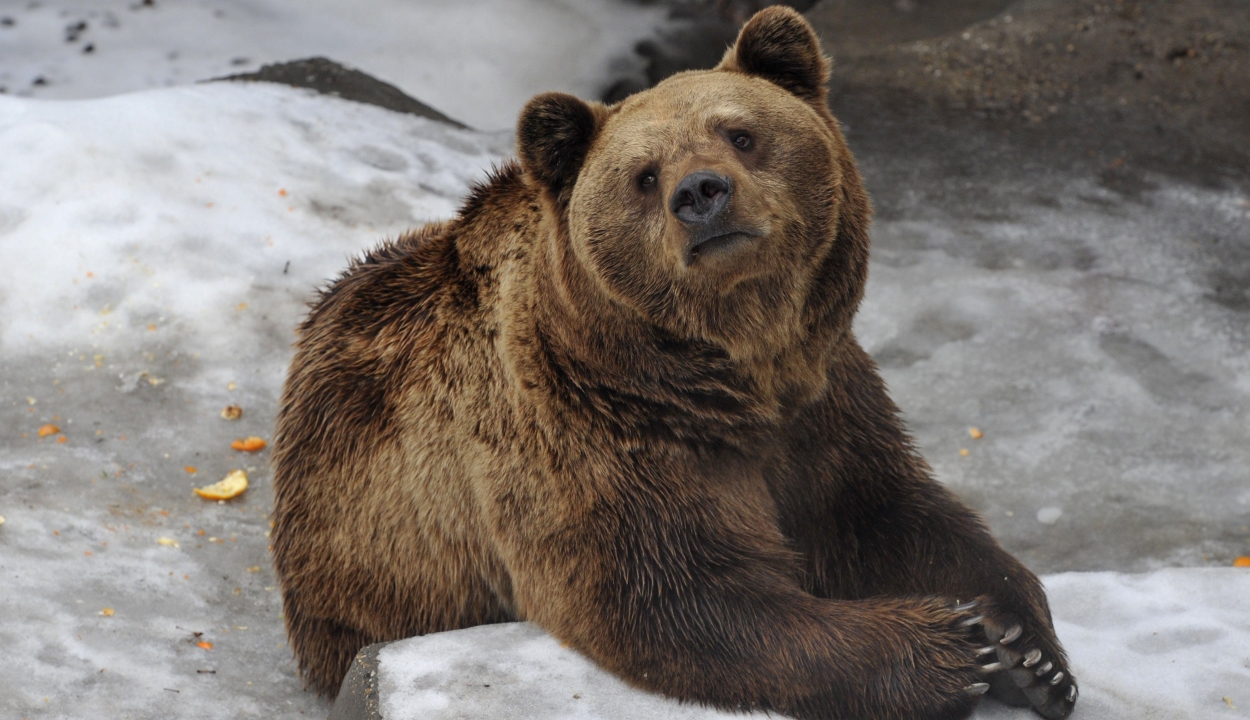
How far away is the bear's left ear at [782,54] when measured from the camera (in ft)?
13.3

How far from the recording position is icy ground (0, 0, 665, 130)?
12508 millimetres

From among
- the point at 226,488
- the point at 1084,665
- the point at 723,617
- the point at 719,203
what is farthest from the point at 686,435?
the point at 226,488

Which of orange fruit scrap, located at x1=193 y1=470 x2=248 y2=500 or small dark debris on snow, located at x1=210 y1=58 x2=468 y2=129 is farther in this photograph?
small dark debris on snow, located at x1=210 y1=58 x2=468 y2=129

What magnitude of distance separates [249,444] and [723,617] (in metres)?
3.39

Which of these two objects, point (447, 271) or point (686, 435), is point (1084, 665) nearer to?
point (686, 435)

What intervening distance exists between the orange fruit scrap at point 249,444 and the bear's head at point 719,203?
9.76ft

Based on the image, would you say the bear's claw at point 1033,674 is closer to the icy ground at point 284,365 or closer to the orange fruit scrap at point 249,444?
the icy ground at point 284,365

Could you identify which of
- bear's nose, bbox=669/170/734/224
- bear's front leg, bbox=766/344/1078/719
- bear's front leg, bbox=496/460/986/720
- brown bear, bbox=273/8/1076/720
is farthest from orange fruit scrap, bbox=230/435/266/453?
bear's nose, bbox=669/170/734/224

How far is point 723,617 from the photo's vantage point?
152 inches

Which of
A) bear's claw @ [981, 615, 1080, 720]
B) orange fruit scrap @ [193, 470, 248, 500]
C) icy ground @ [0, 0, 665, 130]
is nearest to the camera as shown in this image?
bear's claw @ [981, 615, 1080, 720]

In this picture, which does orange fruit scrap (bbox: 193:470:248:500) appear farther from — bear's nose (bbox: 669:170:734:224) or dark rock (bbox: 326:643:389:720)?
bear's nose (bbox: 669:170:734:224)

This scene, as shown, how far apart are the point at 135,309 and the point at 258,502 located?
61.5 inches

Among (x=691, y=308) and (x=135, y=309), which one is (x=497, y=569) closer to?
(x=691, y=308)

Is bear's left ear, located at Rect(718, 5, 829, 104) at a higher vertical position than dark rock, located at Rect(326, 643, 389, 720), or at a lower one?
higher
